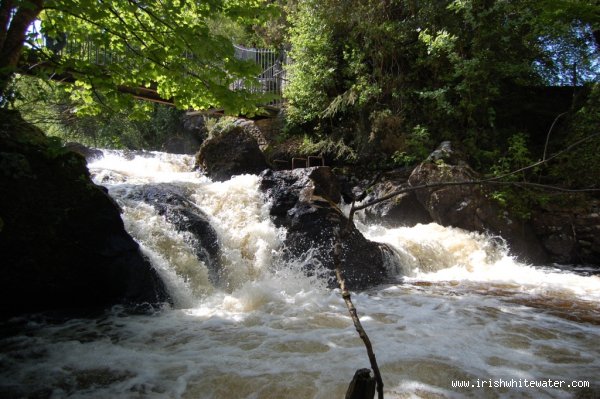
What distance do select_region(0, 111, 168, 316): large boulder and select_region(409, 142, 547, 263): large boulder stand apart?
620cm

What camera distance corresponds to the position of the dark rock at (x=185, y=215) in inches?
243

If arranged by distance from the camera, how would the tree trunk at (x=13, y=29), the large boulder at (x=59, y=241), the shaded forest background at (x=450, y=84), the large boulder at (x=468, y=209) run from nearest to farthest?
the tree trunk at (x=13, y=29), the large boulder at (x=59, y=241), the large boulder at (x=468, y=209), the shaded forest background at (x=450, y=84)

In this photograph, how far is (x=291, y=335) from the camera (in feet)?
12.9

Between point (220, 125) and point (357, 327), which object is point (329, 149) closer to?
point (220, 125)

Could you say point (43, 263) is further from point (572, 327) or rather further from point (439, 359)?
point (572, 327)

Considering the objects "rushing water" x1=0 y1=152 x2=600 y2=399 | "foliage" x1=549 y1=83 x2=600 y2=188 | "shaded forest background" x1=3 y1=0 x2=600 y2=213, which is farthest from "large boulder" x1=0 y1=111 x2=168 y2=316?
A: "foliage" x1=549 y1=83 x2=600 y2=188

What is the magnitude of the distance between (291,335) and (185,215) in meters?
3.47

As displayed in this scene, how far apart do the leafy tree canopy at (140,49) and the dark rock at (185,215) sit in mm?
2460

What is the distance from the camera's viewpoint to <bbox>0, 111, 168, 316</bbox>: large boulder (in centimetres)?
407

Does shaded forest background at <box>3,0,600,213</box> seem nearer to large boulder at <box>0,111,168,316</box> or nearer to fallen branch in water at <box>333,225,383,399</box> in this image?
large boulder at <box>0,111,168,316</box>

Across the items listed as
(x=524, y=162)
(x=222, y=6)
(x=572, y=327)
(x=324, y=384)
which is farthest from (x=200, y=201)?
(x=524, y=162)

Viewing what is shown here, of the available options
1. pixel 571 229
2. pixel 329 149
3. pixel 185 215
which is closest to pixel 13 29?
pixel 185 215

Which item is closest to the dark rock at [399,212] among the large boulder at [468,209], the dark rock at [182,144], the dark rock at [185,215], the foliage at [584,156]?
the large boulder at [468,209]

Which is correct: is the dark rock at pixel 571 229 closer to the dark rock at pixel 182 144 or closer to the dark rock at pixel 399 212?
the dark rock at pixel 399 212
